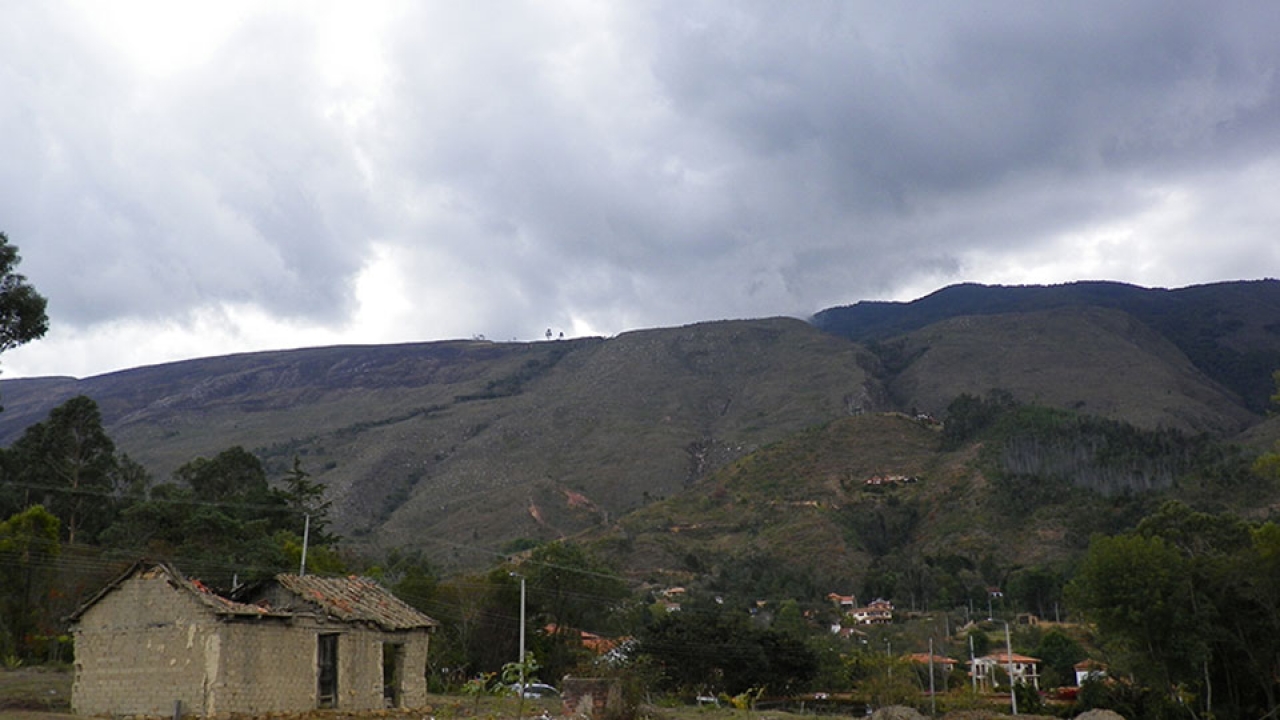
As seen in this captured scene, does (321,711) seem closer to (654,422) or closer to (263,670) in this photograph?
(263,670)

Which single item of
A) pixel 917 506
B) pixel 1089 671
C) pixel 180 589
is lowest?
pixel 1089 671

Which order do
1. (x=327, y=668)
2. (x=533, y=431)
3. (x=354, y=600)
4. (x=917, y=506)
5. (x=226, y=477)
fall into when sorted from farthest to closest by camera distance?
(x=533, y=431), (x=917, y=506), (x=226, y=477), (x=354, y=600), (x=327, y=668)

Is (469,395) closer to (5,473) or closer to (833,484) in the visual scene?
(833,484)

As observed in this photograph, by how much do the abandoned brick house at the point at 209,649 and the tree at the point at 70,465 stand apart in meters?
39.3

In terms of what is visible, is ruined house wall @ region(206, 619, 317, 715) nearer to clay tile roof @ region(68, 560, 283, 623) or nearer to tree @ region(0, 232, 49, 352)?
clay tile roof @ region(68, 560, 283, 623)

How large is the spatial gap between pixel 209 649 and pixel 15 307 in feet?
54.3

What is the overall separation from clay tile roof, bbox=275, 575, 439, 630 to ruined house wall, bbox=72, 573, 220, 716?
2834 millimetres

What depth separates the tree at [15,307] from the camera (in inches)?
1208

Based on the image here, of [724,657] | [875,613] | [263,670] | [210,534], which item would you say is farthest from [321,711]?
[875,613]

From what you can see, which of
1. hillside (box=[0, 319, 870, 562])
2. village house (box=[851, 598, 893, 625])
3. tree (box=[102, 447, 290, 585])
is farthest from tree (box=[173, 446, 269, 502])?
village house (box=[851, 598, 893, 625])

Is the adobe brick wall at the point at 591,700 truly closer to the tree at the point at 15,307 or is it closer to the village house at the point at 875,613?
the tree at the point at 15,307

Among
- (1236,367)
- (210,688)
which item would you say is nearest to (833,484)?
(210,688)

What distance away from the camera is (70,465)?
57.8 meters

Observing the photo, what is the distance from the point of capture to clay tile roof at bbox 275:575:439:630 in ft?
77.7
